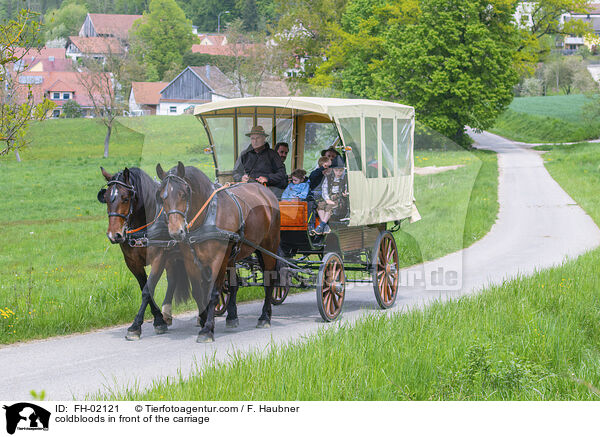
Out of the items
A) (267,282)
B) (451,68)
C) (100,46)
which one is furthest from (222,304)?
(100,46)

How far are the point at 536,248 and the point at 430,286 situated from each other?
5.05 meters

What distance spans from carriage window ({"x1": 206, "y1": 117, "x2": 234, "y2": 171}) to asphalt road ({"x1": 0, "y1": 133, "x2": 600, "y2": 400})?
2.20 metres

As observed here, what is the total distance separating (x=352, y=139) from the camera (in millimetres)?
10477

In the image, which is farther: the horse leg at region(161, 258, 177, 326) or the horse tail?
the horse tail

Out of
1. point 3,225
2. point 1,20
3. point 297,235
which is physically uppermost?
point 1,20

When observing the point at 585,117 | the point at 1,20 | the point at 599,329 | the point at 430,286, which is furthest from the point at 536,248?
the point at 585,117

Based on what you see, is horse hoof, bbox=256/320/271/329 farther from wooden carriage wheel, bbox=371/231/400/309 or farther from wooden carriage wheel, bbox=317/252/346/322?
wooden carriage wheel, bbox=371/231/400/309

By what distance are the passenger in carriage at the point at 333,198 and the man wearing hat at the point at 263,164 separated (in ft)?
2.26

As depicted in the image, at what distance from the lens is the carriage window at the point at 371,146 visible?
10836 millimetres

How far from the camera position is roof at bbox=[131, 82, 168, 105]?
248 feet

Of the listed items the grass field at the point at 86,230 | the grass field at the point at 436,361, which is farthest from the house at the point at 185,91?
the grass field at the point at 436,361

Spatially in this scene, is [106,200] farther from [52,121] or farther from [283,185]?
[52,121]
